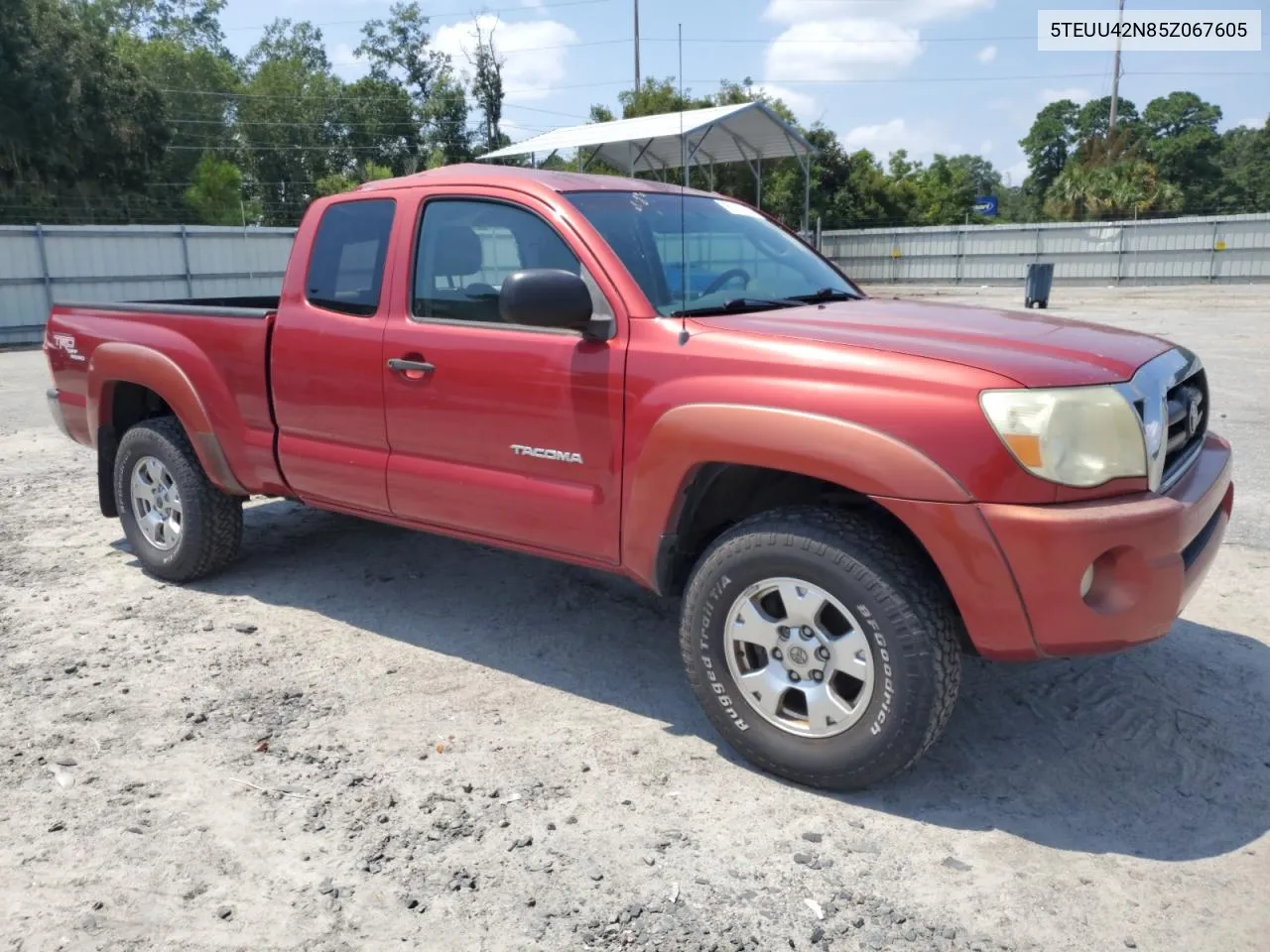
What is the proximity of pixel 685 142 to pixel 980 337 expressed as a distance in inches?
767

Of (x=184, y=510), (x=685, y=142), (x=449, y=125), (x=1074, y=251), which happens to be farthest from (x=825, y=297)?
(x=449, y=125)

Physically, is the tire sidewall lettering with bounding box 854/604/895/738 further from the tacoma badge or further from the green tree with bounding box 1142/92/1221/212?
the green tree with bounding box 1142/92/1221/212

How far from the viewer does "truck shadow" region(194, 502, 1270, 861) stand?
9.98 ft

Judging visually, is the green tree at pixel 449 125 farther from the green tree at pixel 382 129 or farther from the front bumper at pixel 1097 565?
the front bumper at pixel 1097 565

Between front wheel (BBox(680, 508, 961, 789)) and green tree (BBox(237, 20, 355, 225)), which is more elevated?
green tree (BBox(237, 20, 355, 225))

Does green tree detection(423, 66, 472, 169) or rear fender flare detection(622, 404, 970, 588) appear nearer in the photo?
rear fender flare detection(622, 404, 970, 588)

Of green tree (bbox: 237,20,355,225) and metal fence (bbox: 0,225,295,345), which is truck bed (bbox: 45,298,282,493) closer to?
metal fence (bbox: 0,225,295,345)

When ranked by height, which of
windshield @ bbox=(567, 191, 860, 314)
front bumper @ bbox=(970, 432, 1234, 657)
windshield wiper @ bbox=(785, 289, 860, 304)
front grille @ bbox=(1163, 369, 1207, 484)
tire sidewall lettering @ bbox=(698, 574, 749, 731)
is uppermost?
windshield @ bbox=(567, 191, 860, 314)

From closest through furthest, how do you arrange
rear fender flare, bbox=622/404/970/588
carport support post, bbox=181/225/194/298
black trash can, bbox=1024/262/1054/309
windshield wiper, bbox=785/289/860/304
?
rear fender flare, bbox=622/404/970/588, windshield wiper, bbox=785/289/860/304, carport support post, bbox=181/225/194/298, black trash can, bbox=1024/262/1054/309

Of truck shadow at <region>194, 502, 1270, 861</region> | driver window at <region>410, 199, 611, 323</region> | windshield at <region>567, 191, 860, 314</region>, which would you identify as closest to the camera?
truck shadow at <region>194, 502, 1270, 861</region>

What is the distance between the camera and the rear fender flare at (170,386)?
4.70m

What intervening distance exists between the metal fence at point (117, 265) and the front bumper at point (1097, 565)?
55.9 feet

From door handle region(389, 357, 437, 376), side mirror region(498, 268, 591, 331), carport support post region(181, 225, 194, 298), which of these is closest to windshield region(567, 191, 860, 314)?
side mirror region(498, 268, 591, 331)

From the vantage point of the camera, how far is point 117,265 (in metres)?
19.9
